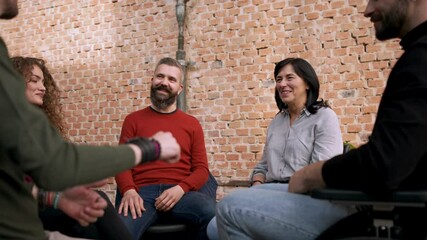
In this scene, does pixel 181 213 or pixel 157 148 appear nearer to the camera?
pixel 157 148

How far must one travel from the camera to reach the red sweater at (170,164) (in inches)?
127

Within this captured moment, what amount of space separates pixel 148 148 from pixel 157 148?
3 cm

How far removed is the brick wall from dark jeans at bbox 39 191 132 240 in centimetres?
293

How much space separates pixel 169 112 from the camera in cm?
351

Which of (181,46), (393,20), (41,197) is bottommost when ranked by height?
(41,197)

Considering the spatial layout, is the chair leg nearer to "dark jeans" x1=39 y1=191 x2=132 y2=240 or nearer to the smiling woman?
the smiling woman

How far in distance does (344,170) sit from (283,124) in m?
1.64

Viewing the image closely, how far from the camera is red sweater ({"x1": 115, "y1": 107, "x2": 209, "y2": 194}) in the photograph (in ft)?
10.6

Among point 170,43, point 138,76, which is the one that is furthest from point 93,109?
point 170,43

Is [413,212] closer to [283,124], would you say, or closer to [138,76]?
[283,124]

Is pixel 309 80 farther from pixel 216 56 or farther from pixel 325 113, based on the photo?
pixel 216 56

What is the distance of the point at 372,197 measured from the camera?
1.44 meters

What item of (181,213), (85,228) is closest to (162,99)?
(181,213)

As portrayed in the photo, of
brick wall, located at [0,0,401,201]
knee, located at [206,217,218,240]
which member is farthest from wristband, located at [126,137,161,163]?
brick wall, located at [0,0,401,201]
